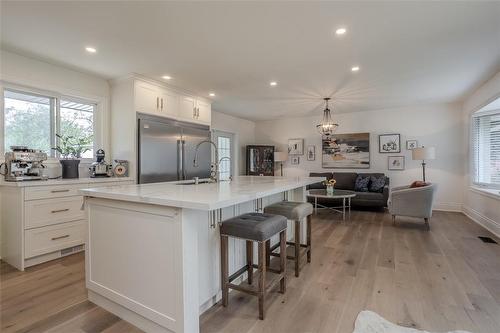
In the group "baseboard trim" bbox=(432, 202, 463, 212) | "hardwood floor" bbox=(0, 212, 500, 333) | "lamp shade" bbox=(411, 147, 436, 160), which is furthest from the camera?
"baseboard trim" bbox=(432, 202, 463, 212)

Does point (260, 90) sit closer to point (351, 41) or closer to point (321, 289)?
point (351, 41)

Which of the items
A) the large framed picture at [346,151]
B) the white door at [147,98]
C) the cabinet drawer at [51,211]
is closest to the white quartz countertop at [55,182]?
the cabinet drawer at [51,211]

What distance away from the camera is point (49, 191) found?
9.36 ft

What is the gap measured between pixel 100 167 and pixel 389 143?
603cm

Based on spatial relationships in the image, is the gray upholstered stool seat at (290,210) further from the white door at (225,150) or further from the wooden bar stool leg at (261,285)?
the white door at (225,150)

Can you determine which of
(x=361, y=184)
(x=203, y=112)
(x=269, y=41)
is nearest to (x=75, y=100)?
(x=203, y=112)

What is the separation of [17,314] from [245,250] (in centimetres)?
177

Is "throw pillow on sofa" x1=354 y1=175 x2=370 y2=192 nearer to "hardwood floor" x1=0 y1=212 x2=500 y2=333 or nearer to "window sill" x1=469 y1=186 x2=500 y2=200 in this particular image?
"window sill" x1=469 y1=186 x2=500 y2=200

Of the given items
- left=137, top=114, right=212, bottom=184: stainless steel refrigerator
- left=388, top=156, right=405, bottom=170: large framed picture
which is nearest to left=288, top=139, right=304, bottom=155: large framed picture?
left=388, top=156, right=405, bottom=170: large framed picture

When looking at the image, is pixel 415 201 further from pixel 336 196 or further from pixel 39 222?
pixel 39 222

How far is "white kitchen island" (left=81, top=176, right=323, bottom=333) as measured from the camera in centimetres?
148

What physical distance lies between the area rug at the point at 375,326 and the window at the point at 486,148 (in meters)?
4.11

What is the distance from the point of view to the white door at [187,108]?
4.52 metres

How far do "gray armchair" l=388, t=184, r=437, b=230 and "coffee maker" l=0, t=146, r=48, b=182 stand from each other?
Answer: 5.17 meters
